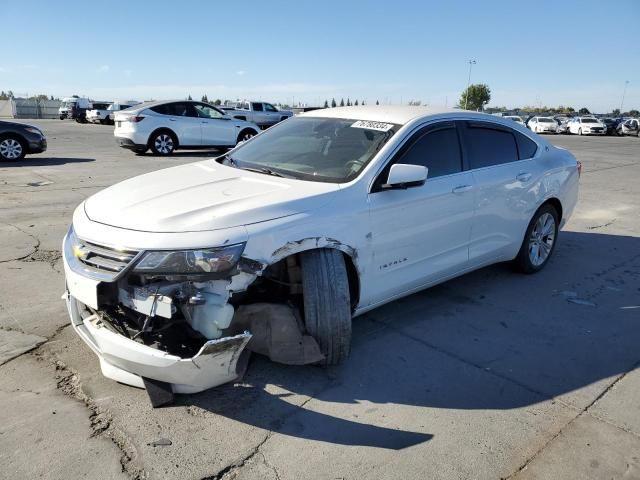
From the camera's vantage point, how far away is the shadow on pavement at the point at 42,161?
488 inches

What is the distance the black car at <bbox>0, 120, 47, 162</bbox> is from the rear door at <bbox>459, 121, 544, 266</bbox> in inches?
478

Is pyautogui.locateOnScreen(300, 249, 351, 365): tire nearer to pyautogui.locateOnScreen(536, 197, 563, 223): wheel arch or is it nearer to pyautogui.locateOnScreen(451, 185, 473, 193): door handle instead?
pyautogui.locateOnScreen(451, 185, 473, 193): door handle

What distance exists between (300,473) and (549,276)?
3808mm

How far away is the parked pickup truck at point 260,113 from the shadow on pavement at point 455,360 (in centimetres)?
2627

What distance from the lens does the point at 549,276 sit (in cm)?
526

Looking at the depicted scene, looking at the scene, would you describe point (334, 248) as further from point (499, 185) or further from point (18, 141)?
point (18, 141)

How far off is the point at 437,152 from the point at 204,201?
1.94 m

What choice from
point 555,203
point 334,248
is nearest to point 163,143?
point 555,203

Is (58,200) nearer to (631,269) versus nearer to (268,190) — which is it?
(268,190)

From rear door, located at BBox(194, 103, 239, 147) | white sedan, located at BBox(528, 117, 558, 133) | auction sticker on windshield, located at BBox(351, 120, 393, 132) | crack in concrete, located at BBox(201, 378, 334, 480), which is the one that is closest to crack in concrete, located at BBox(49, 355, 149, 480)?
crack in concrete, located at BBox(201, 378, 334, 480)

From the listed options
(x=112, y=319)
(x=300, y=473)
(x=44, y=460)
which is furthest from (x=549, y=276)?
(x=44, y=460)

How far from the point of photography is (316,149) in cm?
401

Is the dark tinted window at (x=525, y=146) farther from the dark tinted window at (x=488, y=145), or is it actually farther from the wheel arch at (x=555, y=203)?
the wheel arch at (x=555, y=203)

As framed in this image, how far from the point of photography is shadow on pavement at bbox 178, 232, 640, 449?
114 inches
